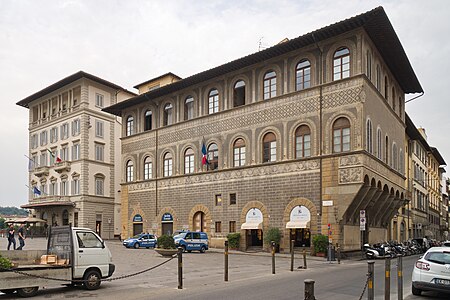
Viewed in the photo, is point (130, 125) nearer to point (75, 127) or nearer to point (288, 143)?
point (75, 127)

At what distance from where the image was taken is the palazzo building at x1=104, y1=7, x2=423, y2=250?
30.8 metres

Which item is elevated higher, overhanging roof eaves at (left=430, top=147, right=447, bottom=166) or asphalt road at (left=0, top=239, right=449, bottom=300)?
overhanging roof eaves at (left=430, top=147, right=447, bottom=166)

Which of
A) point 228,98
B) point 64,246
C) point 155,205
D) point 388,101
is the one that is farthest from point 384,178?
point 64,246

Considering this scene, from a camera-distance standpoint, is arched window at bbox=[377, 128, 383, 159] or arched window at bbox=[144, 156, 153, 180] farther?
arched window at bbox=[144, 156, 153, 180]

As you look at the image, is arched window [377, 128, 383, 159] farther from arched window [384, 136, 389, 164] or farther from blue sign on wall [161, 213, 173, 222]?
blue sign on wall [161, 213, 173, 222]

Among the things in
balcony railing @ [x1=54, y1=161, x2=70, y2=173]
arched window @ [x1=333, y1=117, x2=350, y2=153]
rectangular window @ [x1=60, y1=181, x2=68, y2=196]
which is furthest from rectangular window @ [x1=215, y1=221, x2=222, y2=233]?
rectangular window @ [x1=60, y1=181, x2=68, y2=196]

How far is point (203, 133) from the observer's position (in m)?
39.7

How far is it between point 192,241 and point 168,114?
14.1 m

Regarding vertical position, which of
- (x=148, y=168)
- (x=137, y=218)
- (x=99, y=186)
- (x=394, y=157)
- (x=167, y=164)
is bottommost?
(x=137, y=218)

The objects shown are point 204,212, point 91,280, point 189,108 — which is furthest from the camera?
point 189,108

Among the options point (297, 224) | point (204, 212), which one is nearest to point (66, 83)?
point (204, 212)

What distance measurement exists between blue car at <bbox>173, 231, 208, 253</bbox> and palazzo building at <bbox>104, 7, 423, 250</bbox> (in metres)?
3.15

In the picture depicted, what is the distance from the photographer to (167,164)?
43125 millimetres

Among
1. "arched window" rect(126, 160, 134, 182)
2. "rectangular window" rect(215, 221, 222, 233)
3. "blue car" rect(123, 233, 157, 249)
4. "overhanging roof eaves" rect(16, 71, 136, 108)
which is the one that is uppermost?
"overhanging roof eaves" rect(16, 71, 136, 108)
